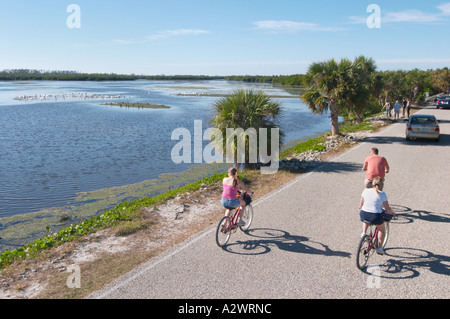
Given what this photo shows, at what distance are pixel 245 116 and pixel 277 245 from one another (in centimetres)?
823

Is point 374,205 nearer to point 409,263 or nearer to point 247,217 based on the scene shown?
point 409,263

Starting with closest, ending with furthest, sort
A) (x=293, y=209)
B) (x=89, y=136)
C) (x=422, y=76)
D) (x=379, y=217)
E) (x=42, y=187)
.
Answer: (x=379, y=217), (x=293, y=209), (x=42, y=187), (x=89, y=136), (x=422, y=76)

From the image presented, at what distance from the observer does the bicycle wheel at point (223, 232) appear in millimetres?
7607

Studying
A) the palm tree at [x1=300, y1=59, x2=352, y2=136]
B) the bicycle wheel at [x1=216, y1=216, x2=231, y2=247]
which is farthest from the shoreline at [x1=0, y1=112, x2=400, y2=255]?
the bicycle wheel at [x1=216, y1=216, x2=231, y2=247]

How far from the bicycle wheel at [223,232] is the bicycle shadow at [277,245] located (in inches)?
5.2

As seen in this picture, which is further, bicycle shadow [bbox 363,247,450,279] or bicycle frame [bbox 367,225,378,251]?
bicycle frame [bbox 367,225,378,251]

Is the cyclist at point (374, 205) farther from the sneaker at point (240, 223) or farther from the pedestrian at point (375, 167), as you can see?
the sneaker at point (240, 223)

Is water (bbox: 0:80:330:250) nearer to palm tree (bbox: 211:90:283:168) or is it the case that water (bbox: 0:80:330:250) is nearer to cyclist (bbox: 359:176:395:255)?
palm tree (bbox: 211:90:283:168)

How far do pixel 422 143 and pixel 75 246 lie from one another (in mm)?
19783

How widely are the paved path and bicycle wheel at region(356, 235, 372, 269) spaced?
163mm

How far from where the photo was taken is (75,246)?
807 cm

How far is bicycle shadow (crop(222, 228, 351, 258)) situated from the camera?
24.6 ft
